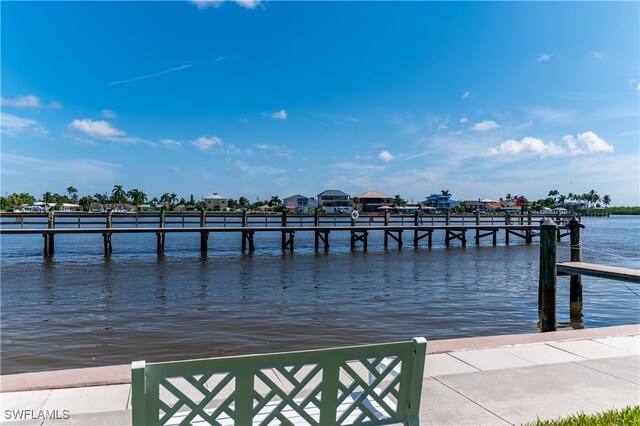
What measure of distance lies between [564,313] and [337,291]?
7.00m

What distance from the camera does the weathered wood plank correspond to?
9.15m

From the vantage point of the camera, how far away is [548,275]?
394 inches

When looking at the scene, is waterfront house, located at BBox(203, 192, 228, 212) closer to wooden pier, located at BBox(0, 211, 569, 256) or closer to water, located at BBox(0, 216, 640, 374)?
wooden pier, located at BBox(0, 211, 569, 256)

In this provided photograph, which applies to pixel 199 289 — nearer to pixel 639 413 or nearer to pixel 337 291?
pixel 337 291

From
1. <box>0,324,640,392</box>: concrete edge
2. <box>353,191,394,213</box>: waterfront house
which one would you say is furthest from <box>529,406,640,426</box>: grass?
<box>353,191,394,213</box>: waterfront house

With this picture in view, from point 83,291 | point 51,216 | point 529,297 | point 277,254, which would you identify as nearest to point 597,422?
point 529,297

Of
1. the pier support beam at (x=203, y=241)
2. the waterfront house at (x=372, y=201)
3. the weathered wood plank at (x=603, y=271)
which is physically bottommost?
the pier support beam at (x=203, y=241)

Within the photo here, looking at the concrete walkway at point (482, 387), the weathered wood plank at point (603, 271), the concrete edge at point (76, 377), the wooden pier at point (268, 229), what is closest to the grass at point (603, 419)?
the concrete walkway at point (482, 387)

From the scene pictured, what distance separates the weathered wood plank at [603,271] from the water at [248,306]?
5.13 feet

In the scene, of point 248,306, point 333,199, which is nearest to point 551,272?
point 248,306

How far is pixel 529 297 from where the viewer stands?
589 inches

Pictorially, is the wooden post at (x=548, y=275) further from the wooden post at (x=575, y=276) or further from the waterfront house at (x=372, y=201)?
the waterfront house at (x=372, y=201)

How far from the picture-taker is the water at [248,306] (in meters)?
9.32

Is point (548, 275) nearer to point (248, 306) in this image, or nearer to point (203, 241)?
point (248, 306)
